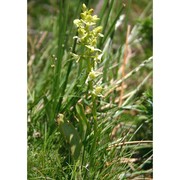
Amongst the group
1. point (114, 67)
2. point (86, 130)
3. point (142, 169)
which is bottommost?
point (142, 169)

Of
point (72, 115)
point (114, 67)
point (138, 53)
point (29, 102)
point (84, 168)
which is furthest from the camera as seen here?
point (138, 53)

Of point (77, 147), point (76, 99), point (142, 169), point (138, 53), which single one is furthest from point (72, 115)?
point (138, 53)

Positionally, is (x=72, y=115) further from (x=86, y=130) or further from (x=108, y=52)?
(x=108, y=52)

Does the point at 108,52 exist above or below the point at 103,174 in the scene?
above

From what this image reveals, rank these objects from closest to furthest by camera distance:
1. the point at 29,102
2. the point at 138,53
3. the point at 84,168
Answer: the point at 84,168 < the point at 29,102 < the point at 138,53

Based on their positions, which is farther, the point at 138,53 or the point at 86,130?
the point at 138,53

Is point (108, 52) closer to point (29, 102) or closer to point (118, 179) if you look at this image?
point (29, 102)

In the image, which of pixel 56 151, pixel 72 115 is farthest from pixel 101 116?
pixel 56 151
